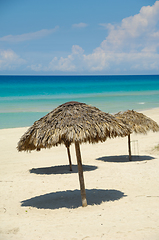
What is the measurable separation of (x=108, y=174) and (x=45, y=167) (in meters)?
2.74

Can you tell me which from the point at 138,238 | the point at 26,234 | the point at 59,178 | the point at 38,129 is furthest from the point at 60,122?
the point at 59,178

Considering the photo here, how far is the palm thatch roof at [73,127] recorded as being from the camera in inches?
217

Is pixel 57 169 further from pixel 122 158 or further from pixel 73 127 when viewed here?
pixel 73 127

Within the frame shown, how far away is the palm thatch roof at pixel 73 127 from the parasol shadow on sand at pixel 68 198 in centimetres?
160

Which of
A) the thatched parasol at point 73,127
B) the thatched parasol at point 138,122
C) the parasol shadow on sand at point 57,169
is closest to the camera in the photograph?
the thatched parasol at point 73,127

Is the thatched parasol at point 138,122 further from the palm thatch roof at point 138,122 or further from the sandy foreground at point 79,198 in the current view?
the sandy foreground at point 79,198

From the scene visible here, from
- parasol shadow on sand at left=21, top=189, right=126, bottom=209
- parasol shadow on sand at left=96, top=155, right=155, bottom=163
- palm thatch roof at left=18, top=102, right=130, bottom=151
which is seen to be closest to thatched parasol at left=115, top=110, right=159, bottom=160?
parasol shadow on sand at left=96, top=155, right=155, bottom=163

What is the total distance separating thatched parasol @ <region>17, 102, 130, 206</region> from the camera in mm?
5500

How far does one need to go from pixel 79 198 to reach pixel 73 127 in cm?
223

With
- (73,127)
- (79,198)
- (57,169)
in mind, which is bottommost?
(79,198)

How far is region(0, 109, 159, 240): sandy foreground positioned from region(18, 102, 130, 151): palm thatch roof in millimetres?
1559

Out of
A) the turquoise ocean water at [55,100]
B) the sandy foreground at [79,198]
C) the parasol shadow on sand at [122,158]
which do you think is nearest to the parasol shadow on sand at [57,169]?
the sandy foreground at [79,198]

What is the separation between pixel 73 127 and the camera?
5539 mm

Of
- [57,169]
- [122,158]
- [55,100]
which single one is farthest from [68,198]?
[55,100]
